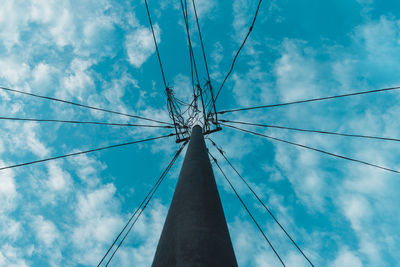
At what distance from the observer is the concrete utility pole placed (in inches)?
121

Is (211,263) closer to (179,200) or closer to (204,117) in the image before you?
(179,200)

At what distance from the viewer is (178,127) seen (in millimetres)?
15492

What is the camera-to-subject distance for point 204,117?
14.7 meters

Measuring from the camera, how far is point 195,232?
3404 millimetres

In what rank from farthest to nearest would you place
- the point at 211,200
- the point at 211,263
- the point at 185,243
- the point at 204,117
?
the point at 204,117
the point at 211,200
the point at 185,243
the point at 211,263

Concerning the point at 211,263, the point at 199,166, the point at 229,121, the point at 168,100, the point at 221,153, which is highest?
the point at 168,100

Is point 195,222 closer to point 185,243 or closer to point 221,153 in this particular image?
point 185,243

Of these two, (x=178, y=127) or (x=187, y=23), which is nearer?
(x=187, y=23)

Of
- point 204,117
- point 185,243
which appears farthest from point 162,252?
point 204,117

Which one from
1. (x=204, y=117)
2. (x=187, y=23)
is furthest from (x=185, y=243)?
(x=204, y=117)

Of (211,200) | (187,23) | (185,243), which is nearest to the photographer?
(185,243)

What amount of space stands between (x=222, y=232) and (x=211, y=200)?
0.73 metres

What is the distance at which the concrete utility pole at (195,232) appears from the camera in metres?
3.07

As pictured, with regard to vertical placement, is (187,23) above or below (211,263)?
above
